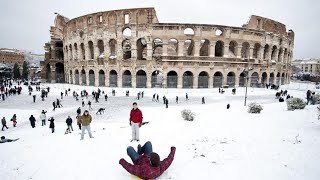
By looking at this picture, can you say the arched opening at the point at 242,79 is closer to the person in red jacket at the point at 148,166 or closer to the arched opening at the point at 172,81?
the arched opening at the point at 172,81

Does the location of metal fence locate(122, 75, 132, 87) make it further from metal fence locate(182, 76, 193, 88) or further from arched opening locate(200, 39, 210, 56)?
arched opening locate(200, 39, 210, 56)

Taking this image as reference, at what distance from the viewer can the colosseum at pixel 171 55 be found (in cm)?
2797

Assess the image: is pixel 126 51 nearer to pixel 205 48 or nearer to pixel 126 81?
pixel 126 81

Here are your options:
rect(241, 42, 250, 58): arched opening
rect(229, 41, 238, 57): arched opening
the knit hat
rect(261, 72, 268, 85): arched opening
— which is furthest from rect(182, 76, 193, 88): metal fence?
the knit hat

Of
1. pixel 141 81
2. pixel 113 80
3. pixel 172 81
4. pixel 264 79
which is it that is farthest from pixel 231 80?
pixel 113 80

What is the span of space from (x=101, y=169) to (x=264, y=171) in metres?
3.19

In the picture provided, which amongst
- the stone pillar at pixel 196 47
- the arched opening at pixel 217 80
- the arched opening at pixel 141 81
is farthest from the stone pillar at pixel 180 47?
the arched opening at pixel 217 80

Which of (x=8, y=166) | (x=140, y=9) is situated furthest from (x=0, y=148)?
(x=140, y=9)

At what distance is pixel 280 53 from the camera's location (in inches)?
1403

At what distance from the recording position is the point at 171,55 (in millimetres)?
28266

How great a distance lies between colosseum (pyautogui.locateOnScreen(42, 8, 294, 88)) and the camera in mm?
27969

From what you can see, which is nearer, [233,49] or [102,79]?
[102,79]

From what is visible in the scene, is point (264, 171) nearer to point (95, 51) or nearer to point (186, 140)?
point (186, 140)

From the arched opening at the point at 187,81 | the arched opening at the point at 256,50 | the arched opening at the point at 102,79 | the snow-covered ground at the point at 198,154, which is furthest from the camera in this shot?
the arched opening at the point at 256,50
